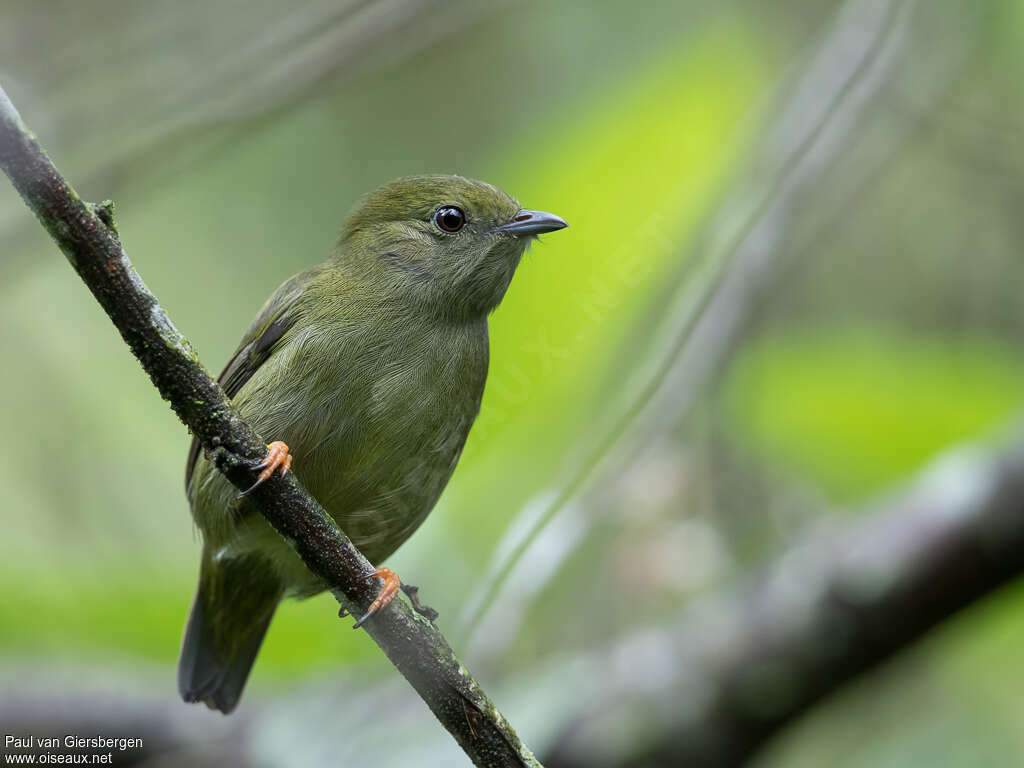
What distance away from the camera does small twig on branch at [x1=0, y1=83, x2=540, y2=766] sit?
2.30 m

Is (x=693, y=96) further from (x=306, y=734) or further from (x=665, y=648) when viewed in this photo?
(x=306, y=734)

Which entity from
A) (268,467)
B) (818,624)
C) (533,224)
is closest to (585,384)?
(533,224)

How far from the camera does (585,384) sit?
400cm

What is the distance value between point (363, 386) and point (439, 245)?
0.74m

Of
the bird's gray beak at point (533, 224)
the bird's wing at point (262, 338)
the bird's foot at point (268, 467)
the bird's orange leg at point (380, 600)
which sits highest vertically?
the bird's wing at point (262, 338)

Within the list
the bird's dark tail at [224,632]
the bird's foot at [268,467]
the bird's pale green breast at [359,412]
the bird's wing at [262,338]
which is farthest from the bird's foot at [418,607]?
the bird's wing at [262,338]

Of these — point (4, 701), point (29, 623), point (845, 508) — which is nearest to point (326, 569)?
point (29, 623)

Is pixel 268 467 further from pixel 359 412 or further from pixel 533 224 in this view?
pixel 533 224

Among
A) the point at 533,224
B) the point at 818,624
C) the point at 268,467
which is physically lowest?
the point at 818,624

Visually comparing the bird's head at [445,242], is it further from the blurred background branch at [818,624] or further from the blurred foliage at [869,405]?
the blurred background branch at [818,624]

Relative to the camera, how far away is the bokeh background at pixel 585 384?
159 inches

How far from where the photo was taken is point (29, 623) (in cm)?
393

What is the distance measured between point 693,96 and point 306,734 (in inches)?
121

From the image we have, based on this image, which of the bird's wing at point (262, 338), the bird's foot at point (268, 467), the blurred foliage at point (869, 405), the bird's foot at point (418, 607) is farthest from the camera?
the blurred foliage at point (869, 405)
